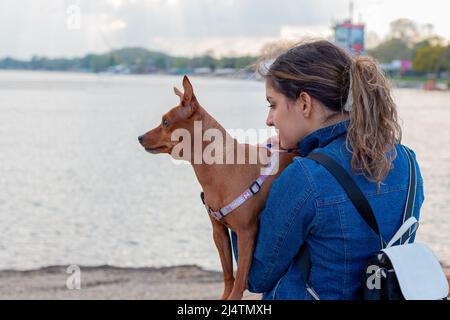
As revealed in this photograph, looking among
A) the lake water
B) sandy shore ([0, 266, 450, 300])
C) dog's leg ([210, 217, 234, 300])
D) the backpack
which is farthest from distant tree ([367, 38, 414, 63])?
the backpack

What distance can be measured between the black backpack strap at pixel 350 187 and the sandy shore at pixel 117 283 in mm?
8631

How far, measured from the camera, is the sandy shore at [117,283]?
38.3 feet

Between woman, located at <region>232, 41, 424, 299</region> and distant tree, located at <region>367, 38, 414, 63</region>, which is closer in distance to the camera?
woman, located at <region>232, 41, 424, 299</region>

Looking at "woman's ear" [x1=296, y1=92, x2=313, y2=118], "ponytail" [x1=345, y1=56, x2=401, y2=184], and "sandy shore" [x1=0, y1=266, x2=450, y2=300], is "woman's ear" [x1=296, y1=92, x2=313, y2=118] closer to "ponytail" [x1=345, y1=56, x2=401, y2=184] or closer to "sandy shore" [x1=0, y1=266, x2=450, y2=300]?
"ponytail" [x1=345, y1=56, x2=401, y2=184]

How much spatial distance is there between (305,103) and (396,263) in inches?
28.8

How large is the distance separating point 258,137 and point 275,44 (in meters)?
0.64

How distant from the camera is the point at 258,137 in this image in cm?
359

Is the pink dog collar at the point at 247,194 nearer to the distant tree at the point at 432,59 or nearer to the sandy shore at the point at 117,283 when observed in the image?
the sandy shore at the point at 117,283

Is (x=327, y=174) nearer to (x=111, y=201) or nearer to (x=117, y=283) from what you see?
(x=117, y=283)

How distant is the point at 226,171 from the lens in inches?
118

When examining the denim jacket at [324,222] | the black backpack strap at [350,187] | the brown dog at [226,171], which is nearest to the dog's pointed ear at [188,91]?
the brown dog at [226,171]

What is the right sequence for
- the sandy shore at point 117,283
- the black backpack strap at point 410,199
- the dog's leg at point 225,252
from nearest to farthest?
1. the black backpack strap at point 410,199
2. the dog's leg at point 225,252
3. the sandy shore at point 117,283

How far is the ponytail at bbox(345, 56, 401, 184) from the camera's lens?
2.62 metres

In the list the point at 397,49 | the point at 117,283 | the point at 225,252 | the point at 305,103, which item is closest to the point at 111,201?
the point at 117,283
